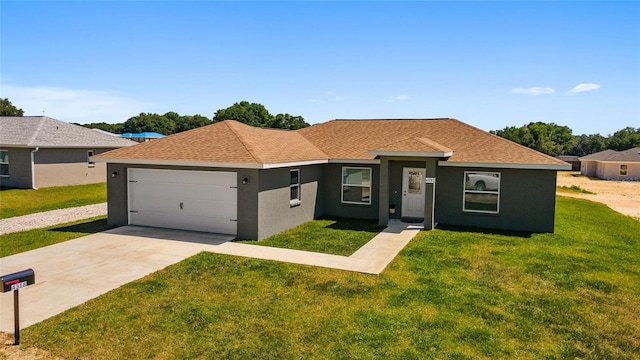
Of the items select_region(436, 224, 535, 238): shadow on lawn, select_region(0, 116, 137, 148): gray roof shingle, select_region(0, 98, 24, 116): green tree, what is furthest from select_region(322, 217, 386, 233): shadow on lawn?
select_region(0, 98, 24, 116): green tree

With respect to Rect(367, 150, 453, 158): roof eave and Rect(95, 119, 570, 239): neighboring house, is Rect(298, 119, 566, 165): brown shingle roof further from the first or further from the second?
Rect(367, 150, 453, 158): roof eave

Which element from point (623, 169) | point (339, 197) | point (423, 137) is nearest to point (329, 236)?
point (339, 197)

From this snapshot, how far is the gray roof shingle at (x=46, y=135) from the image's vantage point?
935 inches

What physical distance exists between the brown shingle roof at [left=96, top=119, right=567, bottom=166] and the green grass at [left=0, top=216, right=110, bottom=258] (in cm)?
254

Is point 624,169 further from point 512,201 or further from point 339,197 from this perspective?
point 339,197

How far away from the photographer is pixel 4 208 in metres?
18.0

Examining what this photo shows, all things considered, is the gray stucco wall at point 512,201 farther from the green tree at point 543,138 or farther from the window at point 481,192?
the green tree at point 543,138

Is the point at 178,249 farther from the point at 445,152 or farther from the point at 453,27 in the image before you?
the point at 453,27

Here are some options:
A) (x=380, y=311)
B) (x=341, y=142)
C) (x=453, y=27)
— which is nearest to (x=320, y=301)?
(x=380, y=311)

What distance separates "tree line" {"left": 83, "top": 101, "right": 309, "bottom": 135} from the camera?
3297 inches

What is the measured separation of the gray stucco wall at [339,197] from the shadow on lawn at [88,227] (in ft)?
27.0

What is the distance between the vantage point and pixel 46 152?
23.9 metres

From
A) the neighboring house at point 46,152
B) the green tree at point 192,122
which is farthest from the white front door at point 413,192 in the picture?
the green tree at point 192,122

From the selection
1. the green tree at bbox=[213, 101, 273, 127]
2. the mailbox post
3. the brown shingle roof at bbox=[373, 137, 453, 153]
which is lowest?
the mailbox post
